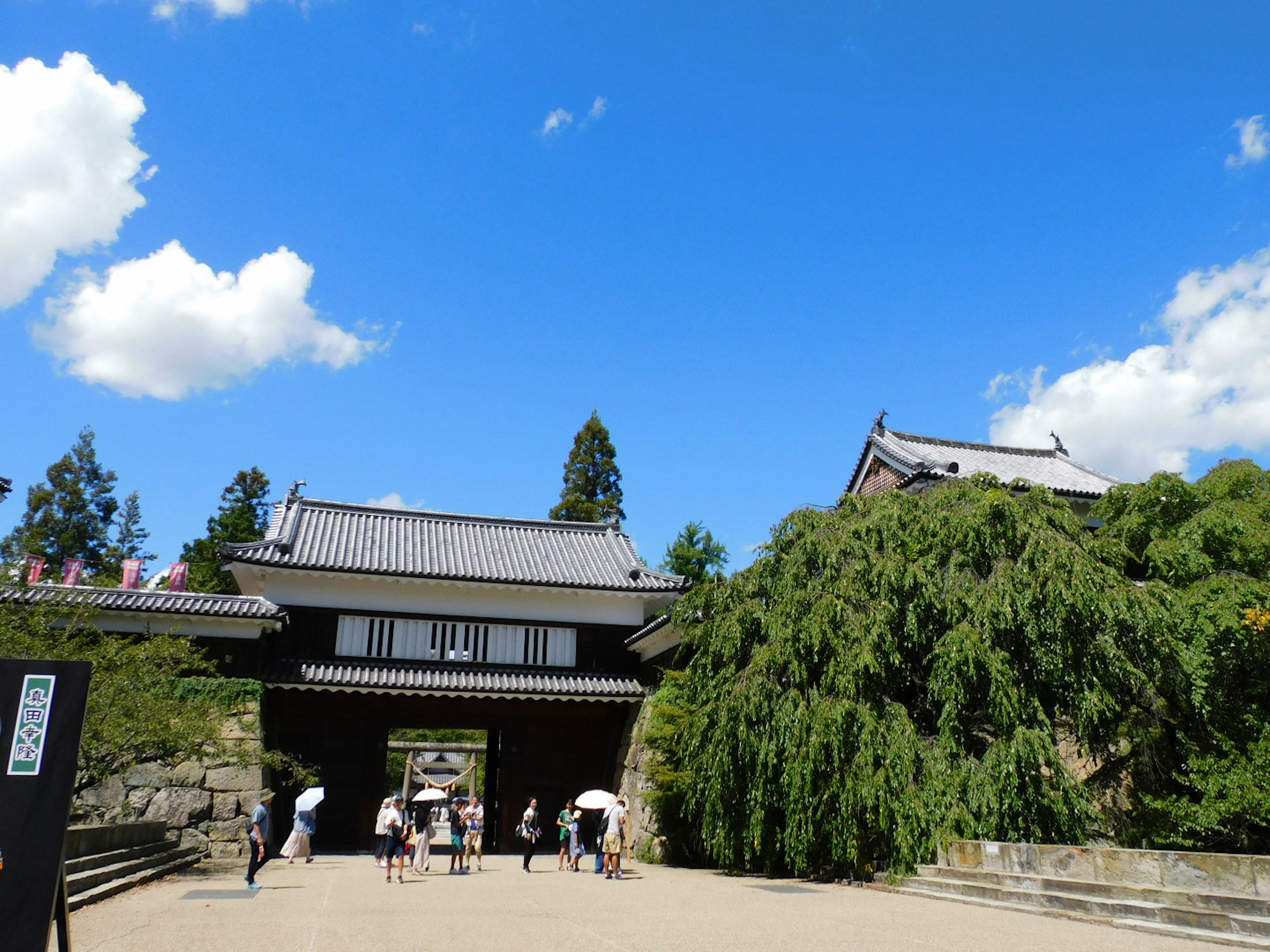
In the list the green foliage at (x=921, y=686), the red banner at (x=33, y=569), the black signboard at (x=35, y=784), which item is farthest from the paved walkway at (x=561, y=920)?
the red banner at (x=33, y=569)

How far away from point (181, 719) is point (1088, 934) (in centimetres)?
1387

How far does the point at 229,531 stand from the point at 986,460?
33.9m

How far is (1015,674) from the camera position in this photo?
463 inches

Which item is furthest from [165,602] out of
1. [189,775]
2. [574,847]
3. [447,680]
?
[574,847]

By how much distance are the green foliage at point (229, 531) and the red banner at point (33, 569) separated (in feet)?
53.5

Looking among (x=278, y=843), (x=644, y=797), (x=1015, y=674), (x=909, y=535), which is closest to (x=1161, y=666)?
(x=1015, y=674)

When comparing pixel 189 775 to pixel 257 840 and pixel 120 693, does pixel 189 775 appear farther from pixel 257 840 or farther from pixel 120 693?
pixel 257 840

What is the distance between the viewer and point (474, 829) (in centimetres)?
1712

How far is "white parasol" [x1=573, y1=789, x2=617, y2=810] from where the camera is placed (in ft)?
50.3

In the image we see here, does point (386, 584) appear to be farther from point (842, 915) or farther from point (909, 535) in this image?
point (842, 915)

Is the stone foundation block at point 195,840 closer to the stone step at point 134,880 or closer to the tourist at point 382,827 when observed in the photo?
the stone step at point 134,880

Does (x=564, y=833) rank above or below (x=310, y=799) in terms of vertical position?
below

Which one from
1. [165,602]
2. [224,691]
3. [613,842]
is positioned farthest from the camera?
[165,602]

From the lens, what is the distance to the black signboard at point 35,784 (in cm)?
449
